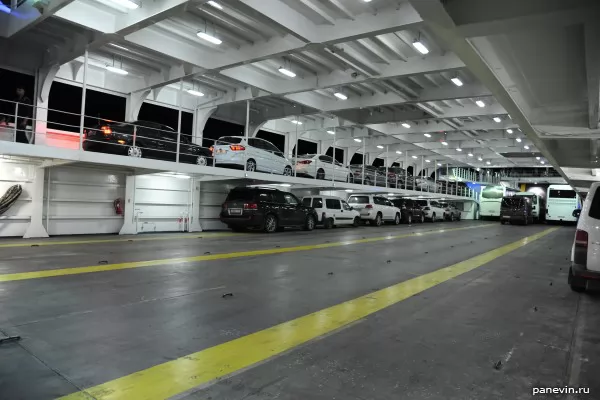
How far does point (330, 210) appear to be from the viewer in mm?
20031

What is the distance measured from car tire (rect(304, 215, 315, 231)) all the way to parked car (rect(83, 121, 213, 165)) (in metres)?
5.18

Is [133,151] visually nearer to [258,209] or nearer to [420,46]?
[258,209]

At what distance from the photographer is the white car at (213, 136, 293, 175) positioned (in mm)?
15625

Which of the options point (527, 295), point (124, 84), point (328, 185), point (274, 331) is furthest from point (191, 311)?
point (328, 185)

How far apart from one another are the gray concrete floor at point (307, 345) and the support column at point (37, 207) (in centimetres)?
486

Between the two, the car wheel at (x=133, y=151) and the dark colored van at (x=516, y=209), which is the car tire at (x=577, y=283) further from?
the dark colored van at (x=516, y=209)

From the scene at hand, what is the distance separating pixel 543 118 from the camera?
857 centimetres

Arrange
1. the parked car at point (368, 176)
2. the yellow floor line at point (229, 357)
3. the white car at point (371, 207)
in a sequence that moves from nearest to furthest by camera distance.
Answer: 1. the yellow floor line at point (229, 357)
2. the white car at point (371, 207)
3. the parked car at point (368, 176)

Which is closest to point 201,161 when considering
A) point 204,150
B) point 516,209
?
point 204,150

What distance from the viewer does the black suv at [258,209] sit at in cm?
1526

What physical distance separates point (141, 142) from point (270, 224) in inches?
226

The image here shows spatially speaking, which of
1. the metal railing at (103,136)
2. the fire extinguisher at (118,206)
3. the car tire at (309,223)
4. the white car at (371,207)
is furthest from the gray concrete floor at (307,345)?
the white car at (371,207)

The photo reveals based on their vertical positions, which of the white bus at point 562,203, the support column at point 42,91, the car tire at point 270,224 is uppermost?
the support column at point 42,91

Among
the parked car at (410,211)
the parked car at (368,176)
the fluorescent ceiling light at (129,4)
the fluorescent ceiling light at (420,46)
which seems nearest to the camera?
the fluorescent ceiling light at (129,4)
